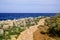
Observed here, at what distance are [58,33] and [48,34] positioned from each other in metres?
0.65

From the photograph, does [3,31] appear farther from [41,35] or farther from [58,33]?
Result: [58,33]

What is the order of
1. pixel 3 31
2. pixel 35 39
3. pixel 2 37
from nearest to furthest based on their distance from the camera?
pixel 35 39, pixel 2 37, pixel 3 31

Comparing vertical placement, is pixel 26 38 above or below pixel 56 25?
below

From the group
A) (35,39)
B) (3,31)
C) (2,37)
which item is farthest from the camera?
(3,31)

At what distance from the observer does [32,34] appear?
36.4 ft

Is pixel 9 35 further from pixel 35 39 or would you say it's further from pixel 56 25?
pixel 56 25

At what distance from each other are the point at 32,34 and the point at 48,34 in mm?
1062

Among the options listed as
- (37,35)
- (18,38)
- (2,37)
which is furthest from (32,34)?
(2,37)

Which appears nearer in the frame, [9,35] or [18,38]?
[18,38]

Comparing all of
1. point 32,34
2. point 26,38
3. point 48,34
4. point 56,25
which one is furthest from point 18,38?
point 56,25

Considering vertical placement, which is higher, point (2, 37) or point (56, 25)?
point (56, 25)

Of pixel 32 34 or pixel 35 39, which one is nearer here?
pixel 35 39

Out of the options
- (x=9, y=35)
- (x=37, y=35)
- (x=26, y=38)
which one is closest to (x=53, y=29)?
(x=37, y=35)

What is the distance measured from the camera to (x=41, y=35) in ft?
35.3
